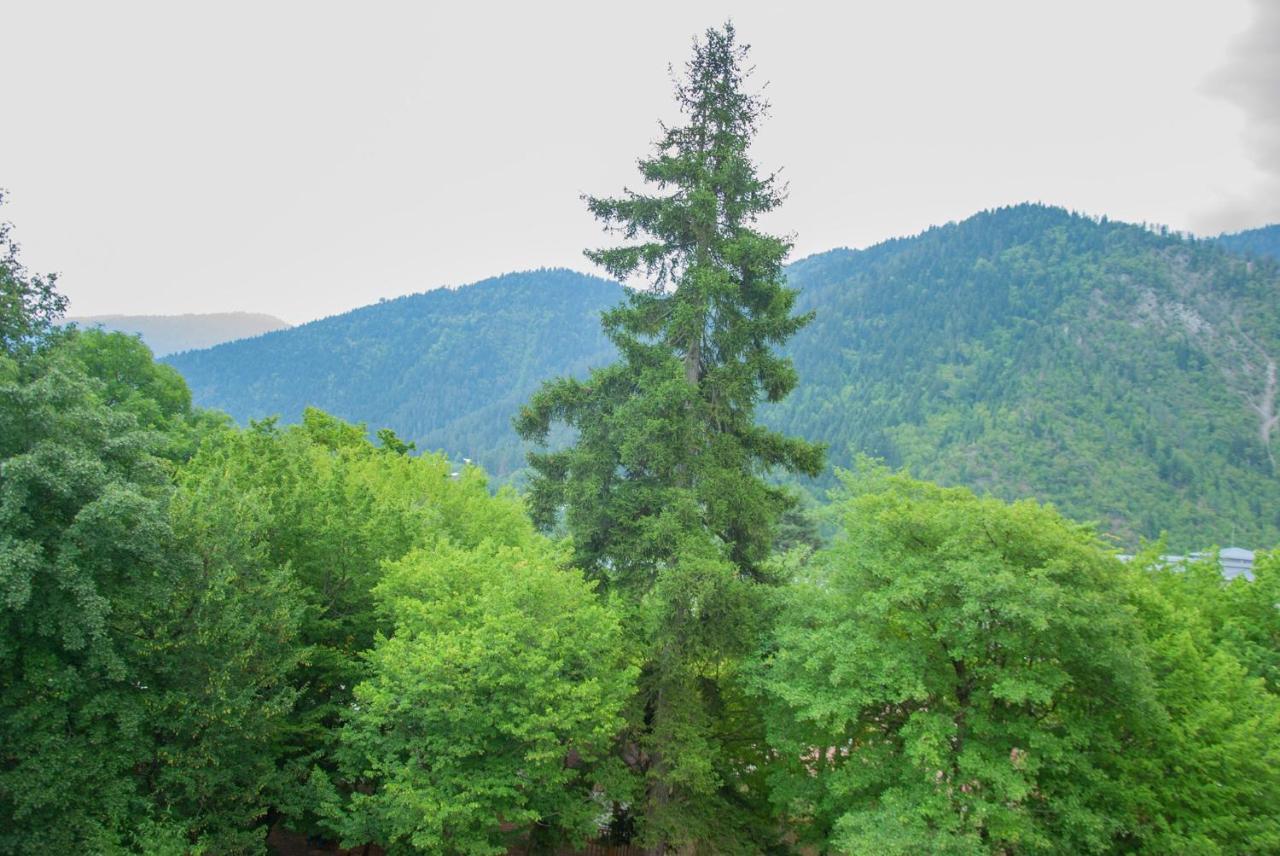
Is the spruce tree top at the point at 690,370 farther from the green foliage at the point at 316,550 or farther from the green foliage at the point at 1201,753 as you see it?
the green foliage at the point at 1201,753

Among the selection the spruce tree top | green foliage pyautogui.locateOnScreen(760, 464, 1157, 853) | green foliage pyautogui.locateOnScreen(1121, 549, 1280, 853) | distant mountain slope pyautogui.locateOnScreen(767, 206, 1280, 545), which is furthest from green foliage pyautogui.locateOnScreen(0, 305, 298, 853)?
distant mountain slope pyautogui.locateOnScreen(767, 206, 1280, 545)

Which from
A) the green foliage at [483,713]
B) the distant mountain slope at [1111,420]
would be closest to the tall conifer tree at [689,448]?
the green foliage at [483,713]

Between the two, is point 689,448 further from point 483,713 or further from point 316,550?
point 316,550

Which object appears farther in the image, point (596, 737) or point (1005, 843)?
point (596, 737)

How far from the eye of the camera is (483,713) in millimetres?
14328

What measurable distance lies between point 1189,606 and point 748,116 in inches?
591

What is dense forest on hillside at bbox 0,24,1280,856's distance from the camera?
43.0 feet

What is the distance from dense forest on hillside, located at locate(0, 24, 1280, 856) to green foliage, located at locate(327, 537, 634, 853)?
0.29 ft

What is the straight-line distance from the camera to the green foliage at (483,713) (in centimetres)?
1398

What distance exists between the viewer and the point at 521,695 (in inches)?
571

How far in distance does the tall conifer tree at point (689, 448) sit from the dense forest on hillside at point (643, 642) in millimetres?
102

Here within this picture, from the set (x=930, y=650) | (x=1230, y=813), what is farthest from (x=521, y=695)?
(x=1230, y=813)

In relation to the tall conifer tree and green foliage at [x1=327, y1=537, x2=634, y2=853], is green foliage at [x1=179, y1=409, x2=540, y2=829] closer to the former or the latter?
green foliage at [x1=327, y1=537, x2=634, y2=853]

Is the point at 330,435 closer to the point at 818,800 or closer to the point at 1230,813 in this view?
the point at 818,800
